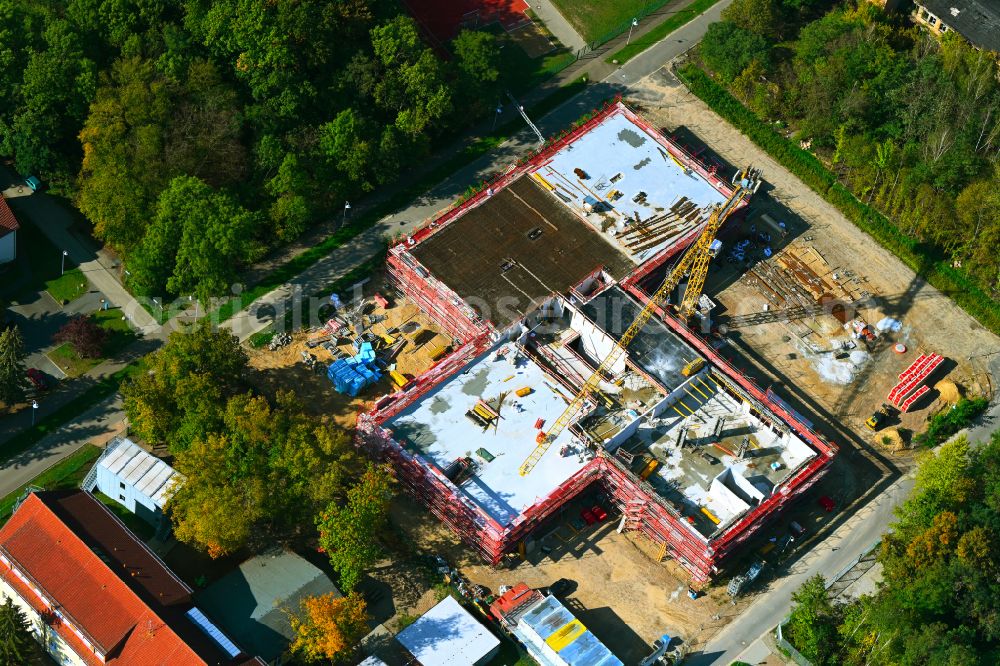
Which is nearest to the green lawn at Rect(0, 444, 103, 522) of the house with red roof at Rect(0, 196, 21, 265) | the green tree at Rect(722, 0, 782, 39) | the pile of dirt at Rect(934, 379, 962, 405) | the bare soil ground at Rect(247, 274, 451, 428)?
the bare soil ground at Rect(247, 274, 451, 428)

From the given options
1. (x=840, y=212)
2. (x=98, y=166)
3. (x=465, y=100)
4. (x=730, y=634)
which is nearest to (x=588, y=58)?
(x=465, y=100)

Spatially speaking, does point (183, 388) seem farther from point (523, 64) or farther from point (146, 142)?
point (523, 64)

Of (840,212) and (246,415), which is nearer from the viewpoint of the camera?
(246,415)

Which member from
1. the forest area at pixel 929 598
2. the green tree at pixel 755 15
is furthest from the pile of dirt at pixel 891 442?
the green tree at pixel 755 15

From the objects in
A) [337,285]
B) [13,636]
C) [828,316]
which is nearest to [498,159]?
[337,285]

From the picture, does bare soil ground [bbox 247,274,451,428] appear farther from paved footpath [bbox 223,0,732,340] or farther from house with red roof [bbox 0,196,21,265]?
house with red roof [bbox 0,196,21,265]

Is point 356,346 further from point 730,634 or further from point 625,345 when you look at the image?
point 730,634
